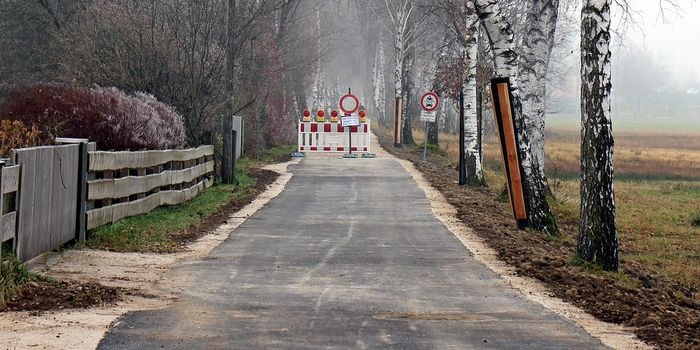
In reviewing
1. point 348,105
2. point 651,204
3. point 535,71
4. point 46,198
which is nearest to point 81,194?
point 46,198

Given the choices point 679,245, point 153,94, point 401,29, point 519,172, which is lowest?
point 679,245

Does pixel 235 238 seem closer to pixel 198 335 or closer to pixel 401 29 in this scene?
pixel 198 335

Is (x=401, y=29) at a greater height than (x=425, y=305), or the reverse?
(x=401, y=29)

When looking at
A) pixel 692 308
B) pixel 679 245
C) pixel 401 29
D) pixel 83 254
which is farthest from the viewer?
pixel 401 29

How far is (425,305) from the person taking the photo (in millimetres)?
9219

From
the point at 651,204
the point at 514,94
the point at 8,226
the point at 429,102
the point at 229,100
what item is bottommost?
the point at 651,204

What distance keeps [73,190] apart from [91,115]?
425 centimetres

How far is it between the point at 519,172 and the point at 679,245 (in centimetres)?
488

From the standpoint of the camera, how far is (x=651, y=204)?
92.0ft

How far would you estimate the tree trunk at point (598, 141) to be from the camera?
1252cm

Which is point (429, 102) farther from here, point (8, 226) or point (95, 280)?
point (8, 226)

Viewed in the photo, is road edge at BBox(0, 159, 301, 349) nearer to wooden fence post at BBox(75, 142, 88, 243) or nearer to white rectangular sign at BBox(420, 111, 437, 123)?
wooden fence post at BBox(75, 142, 88, 243)

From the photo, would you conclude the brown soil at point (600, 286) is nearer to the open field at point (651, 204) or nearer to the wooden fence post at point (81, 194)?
the open field at point (651, 204)

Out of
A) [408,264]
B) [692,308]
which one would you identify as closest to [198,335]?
[408,264]
